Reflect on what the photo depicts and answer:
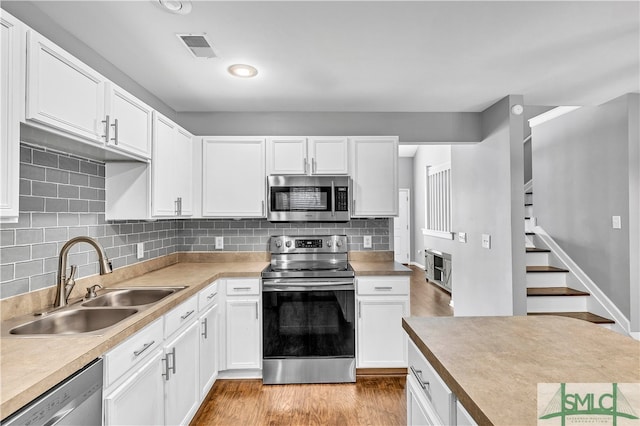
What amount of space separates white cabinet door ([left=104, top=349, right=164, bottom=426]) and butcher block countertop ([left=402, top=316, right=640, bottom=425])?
1.19 meters

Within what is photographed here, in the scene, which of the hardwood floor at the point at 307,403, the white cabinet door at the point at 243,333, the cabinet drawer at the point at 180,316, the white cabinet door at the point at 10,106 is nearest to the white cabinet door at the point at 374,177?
the white cabinet door at the point at 243,333

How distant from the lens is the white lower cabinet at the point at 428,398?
0.96 m

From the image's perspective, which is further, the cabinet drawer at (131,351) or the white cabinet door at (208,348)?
the white cabinet door at (208,348)

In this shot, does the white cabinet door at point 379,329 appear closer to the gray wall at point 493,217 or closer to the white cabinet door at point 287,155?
the gray wall at point 493,217

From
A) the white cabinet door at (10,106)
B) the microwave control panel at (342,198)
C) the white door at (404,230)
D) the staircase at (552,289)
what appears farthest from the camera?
the white door at (404,230)

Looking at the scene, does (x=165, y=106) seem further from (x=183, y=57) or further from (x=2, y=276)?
(x=2, y=276)

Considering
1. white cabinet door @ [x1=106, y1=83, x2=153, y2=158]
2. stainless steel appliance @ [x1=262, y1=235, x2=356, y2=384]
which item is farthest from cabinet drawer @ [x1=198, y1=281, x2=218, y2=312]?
white cabinet door @ [x1=106, y1=83, x2=153, y2=158]

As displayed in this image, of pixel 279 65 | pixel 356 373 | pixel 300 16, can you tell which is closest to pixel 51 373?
pixel 300 16

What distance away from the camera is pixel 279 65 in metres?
2.33

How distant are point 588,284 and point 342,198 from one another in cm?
283

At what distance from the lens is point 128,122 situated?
1976mm

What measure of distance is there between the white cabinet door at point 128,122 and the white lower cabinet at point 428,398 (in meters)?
1.79

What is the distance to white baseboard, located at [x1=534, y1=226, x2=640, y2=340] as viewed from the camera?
3.29 metres
